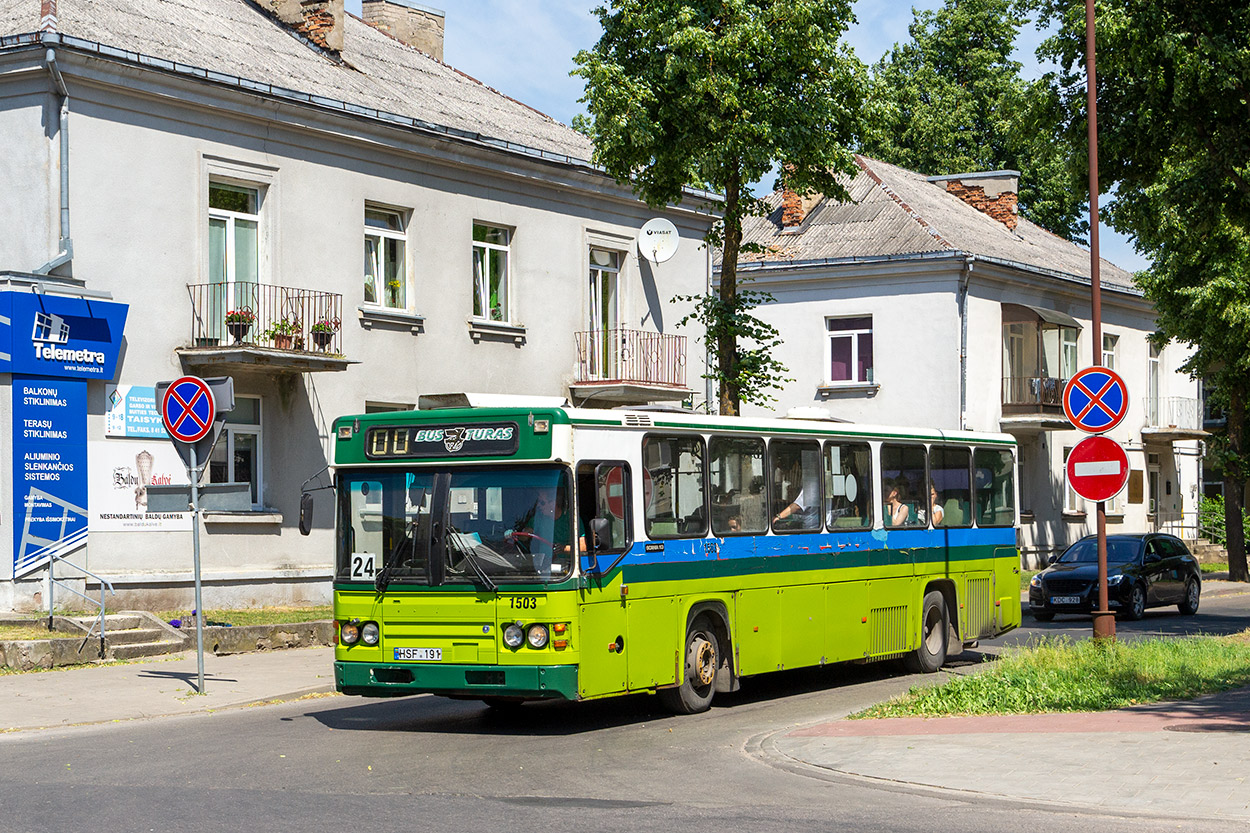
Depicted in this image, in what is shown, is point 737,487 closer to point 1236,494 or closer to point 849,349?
point 849,349

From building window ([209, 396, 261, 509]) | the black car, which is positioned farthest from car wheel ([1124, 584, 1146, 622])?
building window ([209, 396, 261, 509])

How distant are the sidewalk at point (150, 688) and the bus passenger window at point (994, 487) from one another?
8171mm

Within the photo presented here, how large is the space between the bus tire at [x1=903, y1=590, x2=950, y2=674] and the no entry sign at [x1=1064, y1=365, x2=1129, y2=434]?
2778 mm

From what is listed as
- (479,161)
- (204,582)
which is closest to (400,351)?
(479,161)

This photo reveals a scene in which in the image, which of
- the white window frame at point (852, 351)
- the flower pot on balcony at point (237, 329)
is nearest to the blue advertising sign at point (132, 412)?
the flower pot on balcony at point (237, 329)

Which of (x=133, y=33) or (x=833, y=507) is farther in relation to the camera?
(x=133, y=33)

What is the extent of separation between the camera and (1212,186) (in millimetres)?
23203

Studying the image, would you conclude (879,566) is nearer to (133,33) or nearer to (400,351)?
(400,351)

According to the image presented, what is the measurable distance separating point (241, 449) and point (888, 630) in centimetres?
1147

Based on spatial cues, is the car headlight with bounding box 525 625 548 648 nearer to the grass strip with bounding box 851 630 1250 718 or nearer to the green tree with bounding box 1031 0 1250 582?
the grass strip with bounding box 851 630 1250 718

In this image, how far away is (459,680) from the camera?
12578 millimetres

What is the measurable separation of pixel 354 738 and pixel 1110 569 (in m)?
18.2

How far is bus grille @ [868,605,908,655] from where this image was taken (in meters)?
16.7

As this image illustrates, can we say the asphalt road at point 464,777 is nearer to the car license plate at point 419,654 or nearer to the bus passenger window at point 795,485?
the car license plate at point 419,654
